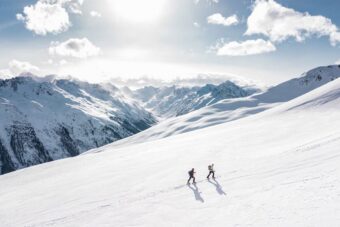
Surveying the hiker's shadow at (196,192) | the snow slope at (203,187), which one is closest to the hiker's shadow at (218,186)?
the snow slope at (203,187)

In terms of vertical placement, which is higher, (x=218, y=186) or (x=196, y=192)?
(x=196, y=192)

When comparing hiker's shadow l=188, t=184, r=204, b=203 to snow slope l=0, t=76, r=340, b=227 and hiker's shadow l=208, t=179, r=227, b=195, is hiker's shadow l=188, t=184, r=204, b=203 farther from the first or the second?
hiker's shadow l=208, t=179, r=227, b=195

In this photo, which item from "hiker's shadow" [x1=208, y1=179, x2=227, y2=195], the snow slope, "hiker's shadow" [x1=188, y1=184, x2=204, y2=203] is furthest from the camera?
"hiker's shadow" [x1=208, y1=179, x2=227, y2=195]

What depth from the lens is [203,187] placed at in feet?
94.6

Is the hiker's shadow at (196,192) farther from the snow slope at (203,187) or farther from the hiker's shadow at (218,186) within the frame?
the hiker's shadow at (218,186)

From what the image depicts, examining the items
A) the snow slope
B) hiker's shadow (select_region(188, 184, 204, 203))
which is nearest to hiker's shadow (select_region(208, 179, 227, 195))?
the snow slope

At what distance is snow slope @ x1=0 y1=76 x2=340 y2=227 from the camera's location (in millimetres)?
20531

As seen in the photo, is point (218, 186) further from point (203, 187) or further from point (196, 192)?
point (196, 192)

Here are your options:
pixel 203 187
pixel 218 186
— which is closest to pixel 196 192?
pixel 203 187

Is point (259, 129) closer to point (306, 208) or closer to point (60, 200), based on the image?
point (60, 200)

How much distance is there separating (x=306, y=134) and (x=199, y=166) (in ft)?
52.5

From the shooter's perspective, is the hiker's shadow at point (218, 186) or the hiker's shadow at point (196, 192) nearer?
the hiker's shadow at point (196, 192)

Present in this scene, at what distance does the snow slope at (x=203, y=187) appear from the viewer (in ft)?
67.4

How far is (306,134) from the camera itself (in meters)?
44.6
